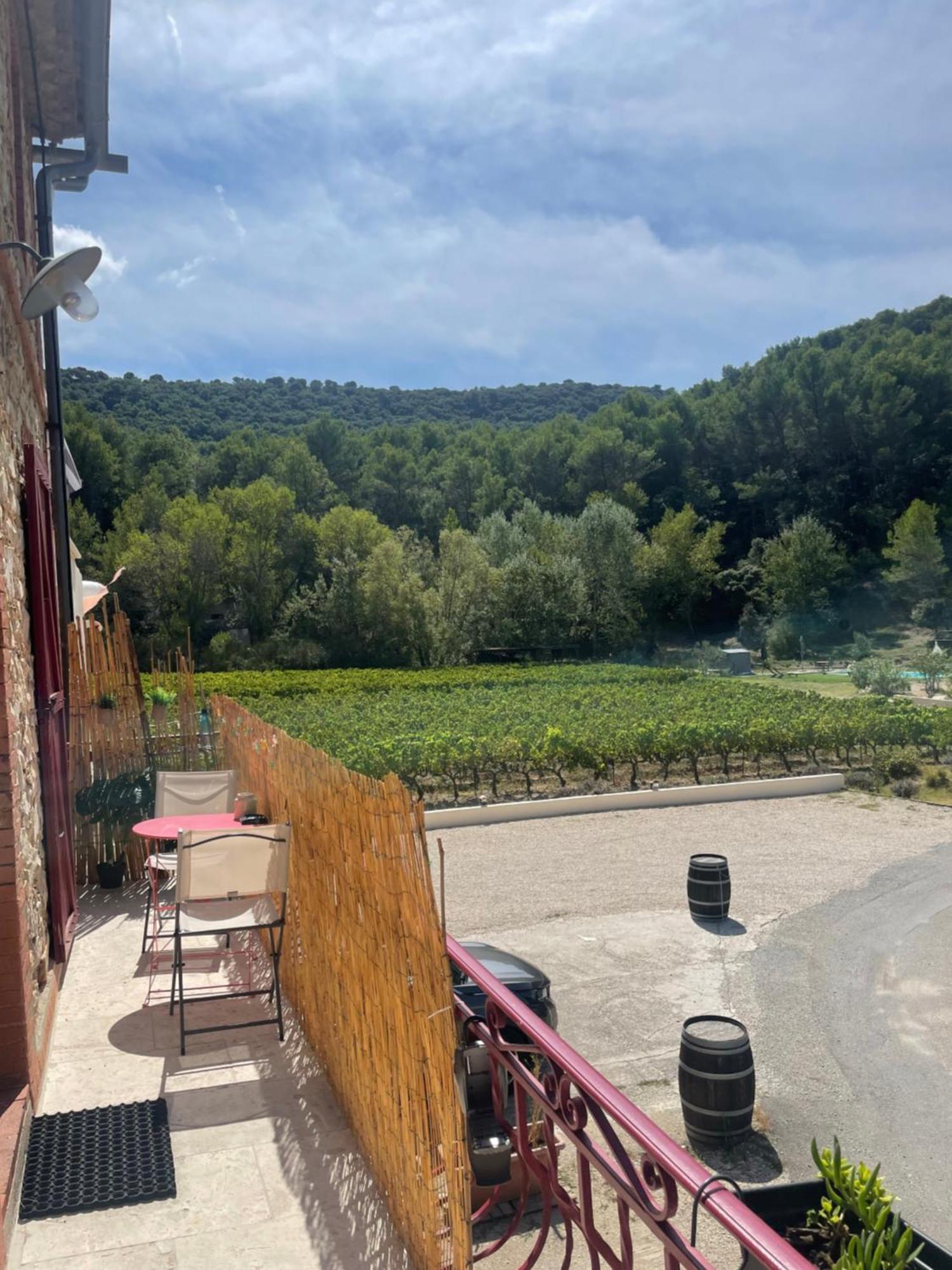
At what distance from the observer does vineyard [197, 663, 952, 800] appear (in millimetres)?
13922

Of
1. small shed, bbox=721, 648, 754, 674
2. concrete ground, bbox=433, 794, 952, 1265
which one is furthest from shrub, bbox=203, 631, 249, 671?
concrete ground, bbox=433, 794, 952, 1265

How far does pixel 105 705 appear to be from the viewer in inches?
303

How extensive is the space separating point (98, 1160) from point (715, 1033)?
9.19ft

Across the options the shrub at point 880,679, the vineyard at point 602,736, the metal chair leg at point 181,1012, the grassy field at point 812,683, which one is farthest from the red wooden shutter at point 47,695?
the grassy field at point 812,683

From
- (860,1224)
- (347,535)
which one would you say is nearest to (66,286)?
(860,1224)

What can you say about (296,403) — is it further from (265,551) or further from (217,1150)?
(217,1150)

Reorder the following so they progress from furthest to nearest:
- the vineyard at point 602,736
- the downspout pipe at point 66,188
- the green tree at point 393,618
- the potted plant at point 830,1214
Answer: the green tree at point 393,618 < the vineyard at point 602,736 < the downspout pipe at point 66,188 < the potted plant at point 830,1214

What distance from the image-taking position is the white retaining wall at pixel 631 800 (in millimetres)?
12336

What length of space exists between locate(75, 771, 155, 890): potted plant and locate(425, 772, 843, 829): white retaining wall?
5.11 meters

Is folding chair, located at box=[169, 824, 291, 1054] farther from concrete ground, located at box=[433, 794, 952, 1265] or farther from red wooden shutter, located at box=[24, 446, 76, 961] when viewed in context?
concrete ground, located at box=[433, 794, 952, 1265]

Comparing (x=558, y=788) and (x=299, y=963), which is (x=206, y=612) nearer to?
(x=558, y=788)

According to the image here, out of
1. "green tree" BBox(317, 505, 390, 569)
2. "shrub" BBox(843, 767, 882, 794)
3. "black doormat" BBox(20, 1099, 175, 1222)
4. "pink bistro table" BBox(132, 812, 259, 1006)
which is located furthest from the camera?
"green tree" BBox(317, 505, 390, 569)

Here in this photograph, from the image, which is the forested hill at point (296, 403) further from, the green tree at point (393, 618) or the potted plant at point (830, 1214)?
the potted plant at point (830, 1214)

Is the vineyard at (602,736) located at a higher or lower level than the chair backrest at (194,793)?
lower
